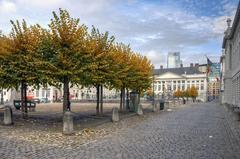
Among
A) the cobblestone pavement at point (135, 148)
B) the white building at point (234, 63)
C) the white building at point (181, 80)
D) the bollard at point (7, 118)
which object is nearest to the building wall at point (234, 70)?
→ the white building at point (234, 63)

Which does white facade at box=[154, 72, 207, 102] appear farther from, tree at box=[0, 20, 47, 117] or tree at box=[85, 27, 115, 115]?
tree at box=[0, 20, 47, 117]

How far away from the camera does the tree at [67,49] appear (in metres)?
15.7

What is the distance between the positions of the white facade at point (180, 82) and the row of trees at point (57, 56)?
4295 inches

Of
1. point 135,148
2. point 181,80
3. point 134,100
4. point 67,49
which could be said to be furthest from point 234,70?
point 181,80

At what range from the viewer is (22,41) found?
1811cm

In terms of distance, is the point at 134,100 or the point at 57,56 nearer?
the point at 57,56

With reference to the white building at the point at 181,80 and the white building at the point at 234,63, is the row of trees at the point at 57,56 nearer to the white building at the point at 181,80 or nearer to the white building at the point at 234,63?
the white building at the point at 234,63

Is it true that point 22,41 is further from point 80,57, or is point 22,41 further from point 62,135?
point 62,135

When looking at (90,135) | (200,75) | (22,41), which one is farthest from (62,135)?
(200,75)

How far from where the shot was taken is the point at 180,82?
137 meters

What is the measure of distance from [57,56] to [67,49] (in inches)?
25.7

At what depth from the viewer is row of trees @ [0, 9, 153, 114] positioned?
15.9 metres

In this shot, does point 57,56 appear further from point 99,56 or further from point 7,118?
point 7,118

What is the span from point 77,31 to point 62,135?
546cm
